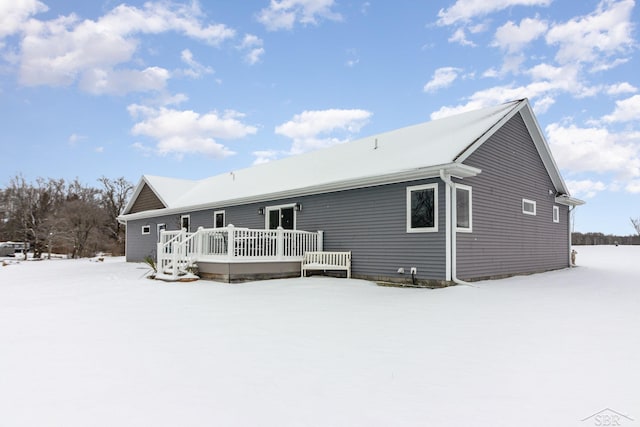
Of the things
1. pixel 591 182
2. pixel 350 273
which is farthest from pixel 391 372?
pixel 591 182

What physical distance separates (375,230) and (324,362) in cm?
729

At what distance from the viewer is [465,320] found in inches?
240

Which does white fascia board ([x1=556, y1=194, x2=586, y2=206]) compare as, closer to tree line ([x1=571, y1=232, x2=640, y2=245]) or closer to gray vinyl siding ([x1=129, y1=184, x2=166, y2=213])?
gray vinyl siding ([x1=129, y1=184, x2=166, y2=213])

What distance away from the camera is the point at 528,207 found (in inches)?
526

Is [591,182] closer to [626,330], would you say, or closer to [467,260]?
[467,260]

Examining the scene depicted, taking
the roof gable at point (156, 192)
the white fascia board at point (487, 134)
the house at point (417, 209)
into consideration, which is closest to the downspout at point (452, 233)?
the house at point (417, 209)

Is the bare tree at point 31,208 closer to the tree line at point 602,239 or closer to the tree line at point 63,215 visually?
the tree line at point 63,215

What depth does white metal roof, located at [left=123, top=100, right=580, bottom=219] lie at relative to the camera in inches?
407

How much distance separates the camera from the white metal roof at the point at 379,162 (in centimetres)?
1033

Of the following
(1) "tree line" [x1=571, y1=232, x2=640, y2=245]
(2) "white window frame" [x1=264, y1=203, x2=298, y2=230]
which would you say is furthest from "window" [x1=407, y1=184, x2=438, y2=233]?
(1) "tree line" [x1=571, y1=232, x2=640, y2=245]

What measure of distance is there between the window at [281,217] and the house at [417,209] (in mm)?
37

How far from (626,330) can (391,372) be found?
3.75 m

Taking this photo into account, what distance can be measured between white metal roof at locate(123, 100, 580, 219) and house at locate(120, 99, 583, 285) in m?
0.06

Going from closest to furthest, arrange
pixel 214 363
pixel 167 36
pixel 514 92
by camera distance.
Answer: pixel 214 363 → pixel 167 36 → pixel 514 92
